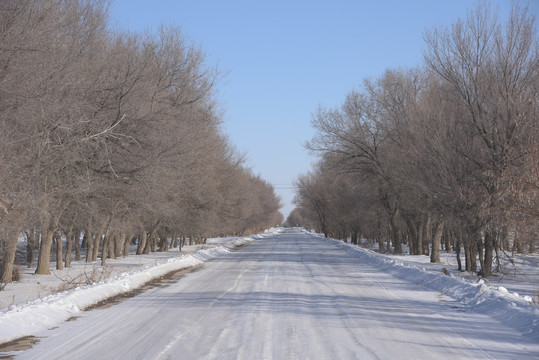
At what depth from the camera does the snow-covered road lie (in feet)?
24.0

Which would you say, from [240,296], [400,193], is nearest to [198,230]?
[400,193]

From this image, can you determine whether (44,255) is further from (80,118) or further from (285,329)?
(285,329)

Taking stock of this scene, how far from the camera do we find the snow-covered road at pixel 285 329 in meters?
7.32

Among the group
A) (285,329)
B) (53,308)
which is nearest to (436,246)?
(285,329)

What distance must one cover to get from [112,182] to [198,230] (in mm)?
21872

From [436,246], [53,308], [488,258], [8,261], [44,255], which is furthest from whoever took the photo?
[436,246]

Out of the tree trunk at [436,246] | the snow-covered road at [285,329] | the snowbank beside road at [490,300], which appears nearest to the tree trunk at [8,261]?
the snow-covered road at [285,329]

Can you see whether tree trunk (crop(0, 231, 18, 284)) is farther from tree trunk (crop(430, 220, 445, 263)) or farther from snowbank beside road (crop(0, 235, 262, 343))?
tree trunk (crop(430, 220, 445, 263))

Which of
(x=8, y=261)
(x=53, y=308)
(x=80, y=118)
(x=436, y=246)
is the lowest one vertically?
(x=53, y=308)

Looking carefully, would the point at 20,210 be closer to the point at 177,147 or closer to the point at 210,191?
the point at 177,147

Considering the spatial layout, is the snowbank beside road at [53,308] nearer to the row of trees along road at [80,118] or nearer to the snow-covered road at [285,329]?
the snow-covered road at [285,329]

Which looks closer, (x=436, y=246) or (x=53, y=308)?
(x=53, y=308)

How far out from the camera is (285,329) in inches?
352

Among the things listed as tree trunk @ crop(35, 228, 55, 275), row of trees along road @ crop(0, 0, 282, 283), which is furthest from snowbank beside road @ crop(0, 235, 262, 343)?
tree trunk @ crop(35, 228, 55, 275)
